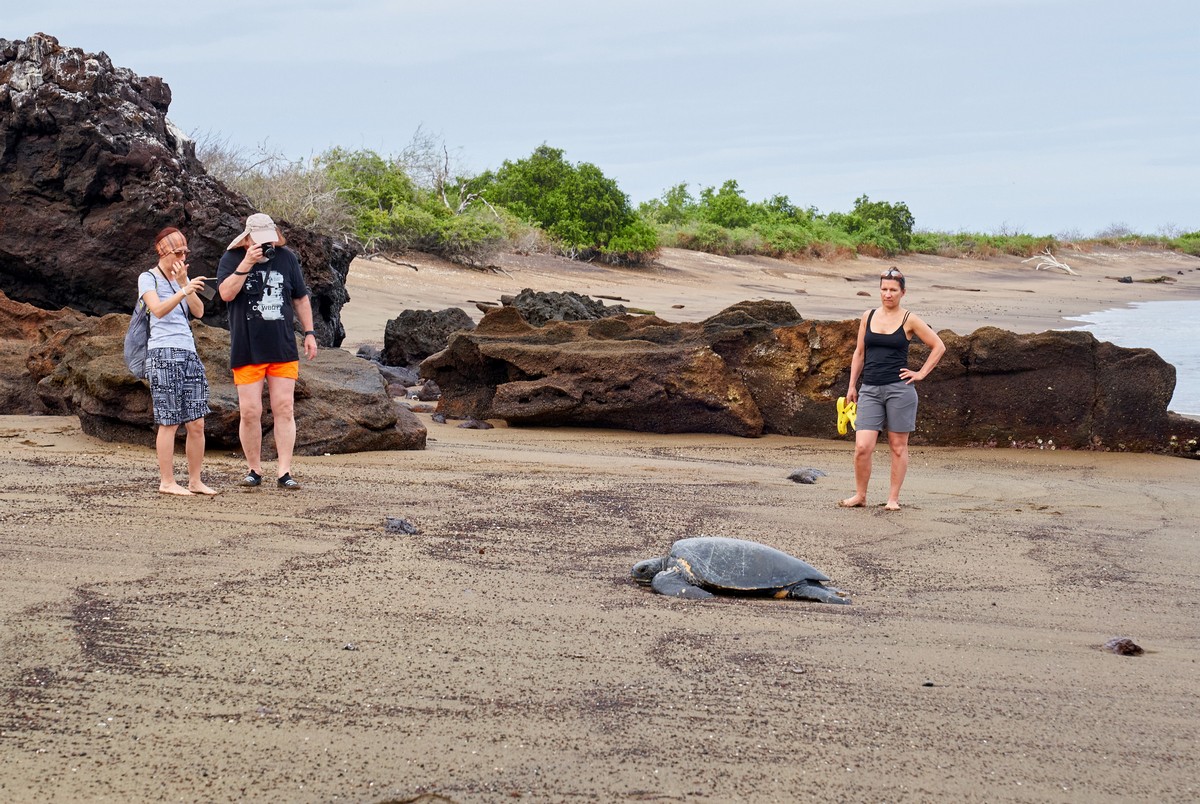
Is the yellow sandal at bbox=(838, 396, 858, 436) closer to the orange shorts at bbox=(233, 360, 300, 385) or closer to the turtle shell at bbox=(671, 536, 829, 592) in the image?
the turtle shell at bbox=(671, 536, 829, 592)

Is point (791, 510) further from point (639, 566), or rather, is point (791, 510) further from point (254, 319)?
point (254, 319)

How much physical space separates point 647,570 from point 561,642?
992 millimetres

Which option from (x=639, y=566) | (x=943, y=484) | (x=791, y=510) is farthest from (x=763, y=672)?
(x=943, y=484)

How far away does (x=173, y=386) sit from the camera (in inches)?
278

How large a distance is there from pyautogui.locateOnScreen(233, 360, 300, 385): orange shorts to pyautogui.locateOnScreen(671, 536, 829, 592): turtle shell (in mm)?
3097

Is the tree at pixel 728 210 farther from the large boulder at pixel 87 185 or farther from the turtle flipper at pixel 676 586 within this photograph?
the turtle flipper at pixel 676 586

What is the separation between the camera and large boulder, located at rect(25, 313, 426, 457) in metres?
8.57

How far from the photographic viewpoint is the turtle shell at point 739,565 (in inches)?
209

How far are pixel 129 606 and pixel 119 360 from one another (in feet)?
14.7

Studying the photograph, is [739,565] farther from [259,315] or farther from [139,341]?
[139,341]

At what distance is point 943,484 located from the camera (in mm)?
8883

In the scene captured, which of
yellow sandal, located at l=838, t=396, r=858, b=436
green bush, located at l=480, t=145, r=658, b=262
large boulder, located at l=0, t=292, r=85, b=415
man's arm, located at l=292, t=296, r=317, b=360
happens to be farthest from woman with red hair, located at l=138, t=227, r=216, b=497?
green bush, located at l=480, t=145, r=658, b=262

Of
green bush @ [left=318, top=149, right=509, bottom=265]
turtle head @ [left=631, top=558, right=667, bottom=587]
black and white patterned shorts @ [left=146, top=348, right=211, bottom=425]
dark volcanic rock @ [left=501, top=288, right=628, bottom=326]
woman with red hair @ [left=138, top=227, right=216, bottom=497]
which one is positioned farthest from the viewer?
green bush @ [left=318, top=149, right=509, bottom=265]

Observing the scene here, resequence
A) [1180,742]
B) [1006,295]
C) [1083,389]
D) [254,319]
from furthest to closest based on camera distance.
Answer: [1006,295], [1083,389], [254,319], [1180,742]
